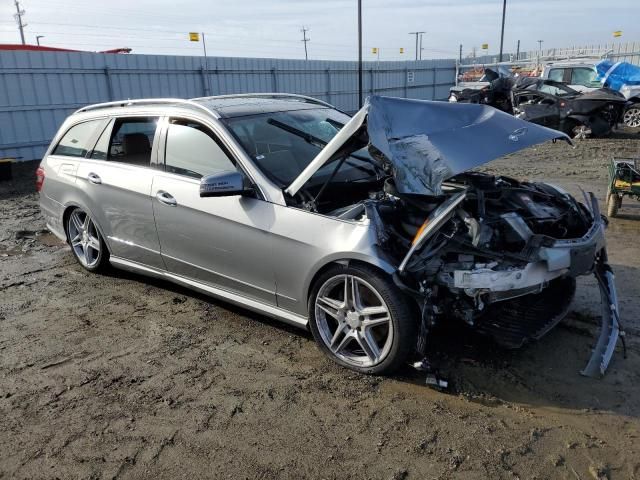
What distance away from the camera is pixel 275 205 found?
3701 mm

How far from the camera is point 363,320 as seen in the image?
135 inches

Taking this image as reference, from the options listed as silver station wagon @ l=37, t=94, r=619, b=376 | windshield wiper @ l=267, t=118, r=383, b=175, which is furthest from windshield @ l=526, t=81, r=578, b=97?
windshield wiper @ l=267, t=118, r=383, b=175

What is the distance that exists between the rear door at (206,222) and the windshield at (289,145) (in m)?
0.21

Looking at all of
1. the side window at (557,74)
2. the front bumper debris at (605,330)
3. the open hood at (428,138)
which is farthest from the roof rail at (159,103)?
the side window at (557,74)

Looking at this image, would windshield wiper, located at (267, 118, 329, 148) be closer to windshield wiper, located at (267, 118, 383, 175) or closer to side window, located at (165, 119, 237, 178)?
windshield wiper, located at (267, 118, 383, 175)

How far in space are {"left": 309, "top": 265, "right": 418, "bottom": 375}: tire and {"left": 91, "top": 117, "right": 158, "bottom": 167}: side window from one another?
82.7 inches

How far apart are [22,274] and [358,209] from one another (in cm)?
416

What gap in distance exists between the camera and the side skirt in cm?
381

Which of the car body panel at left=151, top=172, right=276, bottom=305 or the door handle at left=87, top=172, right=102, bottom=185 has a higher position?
the door handle at left=87, top=172, right=102, bottom=185

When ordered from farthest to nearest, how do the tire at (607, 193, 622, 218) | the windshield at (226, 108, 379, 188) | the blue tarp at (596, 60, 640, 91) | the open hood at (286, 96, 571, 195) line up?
the blue tarp at (596, 60, 640, 91)
the tire at (607, 193, 622, 218)
the windshield at (226, 108, 379, 188)
the open hood at (286, 96, 571, 195)

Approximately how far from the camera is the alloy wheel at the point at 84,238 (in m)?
5.34

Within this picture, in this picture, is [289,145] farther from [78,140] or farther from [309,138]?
[78,140]

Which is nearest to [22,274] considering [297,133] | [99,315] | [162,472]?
[99,315]

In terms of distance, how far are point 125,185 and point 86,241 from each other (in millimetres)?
1155
